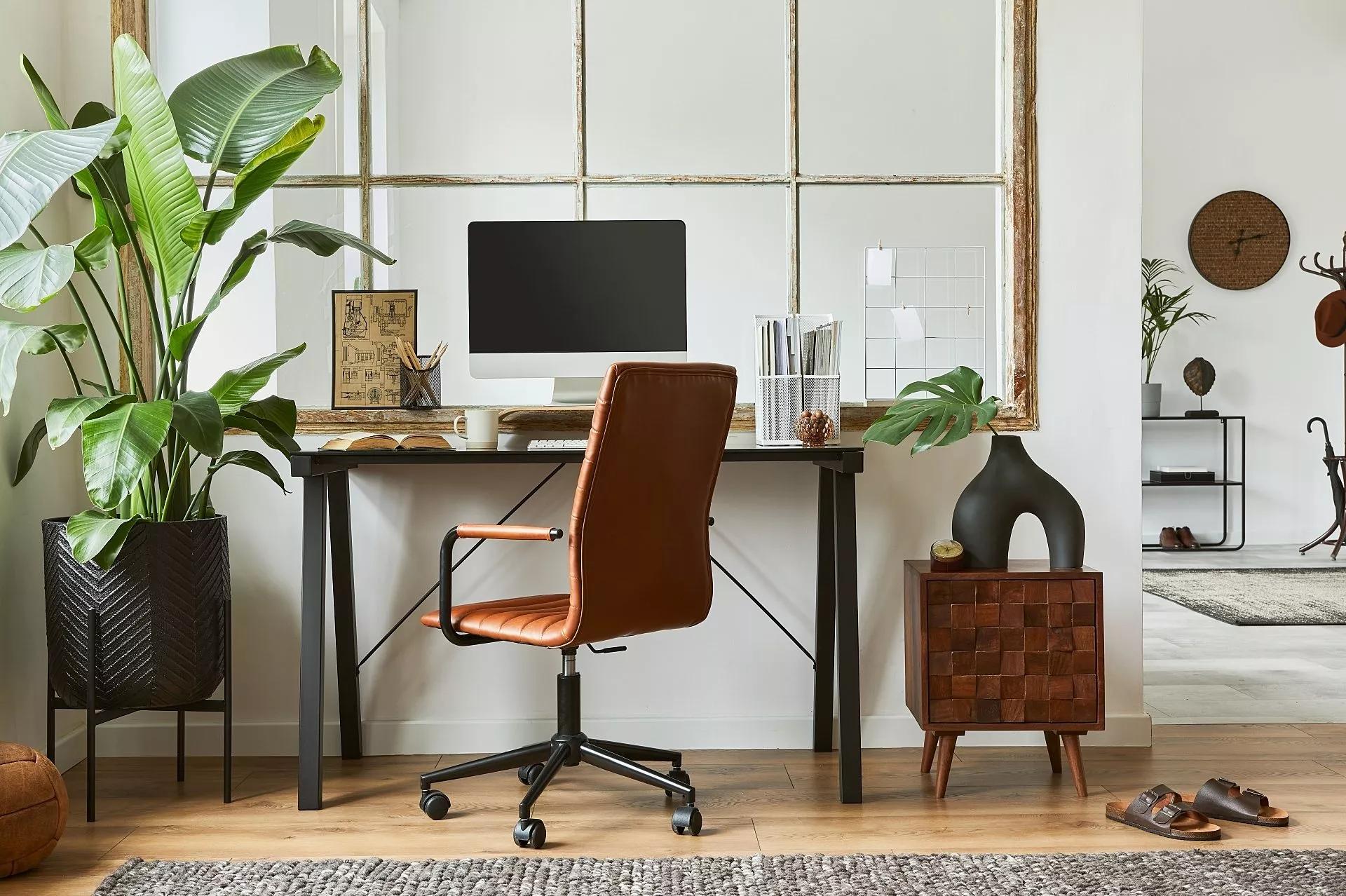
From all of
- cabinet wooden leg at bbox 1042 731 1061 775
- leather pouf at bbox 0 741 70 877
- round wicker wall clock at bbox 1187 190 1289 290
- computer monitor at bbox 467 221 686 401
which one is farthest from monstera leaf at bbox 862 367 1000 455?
round wicker wall clock at bbox 1187 190 1289 290

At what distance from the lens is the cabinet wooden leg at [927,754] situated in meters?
2.58

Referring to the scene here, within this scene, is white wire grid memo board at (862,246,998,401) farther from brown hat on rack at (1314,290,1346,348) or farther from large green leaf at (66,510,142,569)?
brown hat on rack at (1314,290,1346,348)

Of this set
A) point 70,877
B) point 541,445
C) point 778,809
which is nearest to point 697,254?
point 541,445

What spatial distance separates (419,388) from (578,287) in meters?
0.51

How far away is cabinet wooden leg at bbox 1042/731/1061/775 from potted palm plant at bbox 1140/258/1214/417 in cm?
429

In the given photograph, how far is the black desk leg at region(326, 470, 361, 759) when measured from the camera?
2752mm

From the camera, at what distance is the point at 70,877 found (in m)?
1.99

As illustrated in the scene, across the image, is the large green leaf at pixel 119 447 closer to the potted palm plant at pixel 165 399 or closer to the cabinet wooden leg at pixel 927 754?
the potted palm plant at pixel 165 399

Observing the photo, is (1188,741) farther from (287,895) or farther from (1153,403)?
(1153,403)

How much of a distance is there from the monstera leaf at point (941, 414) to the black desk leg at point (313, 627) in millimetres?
1281

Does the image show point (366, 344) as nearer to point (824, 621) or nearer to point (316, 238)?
point (316, 238)

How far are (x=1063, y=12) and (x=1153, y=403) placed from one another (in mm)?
4163

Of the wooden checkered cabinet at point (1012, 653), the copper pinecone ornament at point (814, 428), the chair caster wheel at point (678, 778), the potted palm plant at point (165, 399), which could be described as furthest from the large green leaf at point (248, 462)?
the wooden checkered cabinet at point (1012, 653)

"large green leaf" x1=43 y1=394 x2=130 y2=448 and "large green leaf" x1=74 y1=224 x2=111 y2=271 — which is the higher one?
"large green leaf" x1=74 y1=224 x2=111 y2=271
